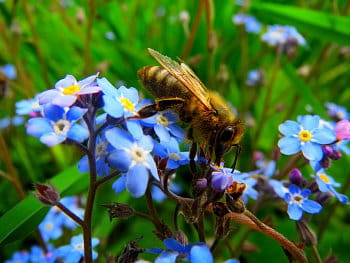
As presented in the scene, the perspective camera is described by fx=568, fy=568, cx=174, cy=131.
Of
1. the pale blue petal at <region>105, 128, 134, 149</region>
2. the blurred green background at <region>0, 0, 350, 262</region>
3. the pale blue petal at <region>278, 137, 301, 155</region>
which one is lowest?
the blurred green background at <region>0, 0, 350, 262</region>

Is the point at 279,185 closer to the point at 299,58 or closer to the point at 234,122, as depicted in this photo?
the point at 234,122

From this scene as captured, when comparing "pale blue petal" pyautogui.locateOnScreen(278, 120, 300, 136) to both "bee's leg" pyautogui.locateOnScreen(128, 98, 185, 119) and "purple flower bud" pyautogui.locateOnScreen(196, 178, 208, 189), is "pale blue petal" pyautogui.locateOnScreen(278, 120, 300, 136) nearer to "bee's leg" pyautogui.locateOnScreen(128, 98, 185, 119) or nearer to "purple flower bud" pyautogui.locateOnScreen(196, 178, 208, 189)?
"bee's leg" pyautogui.locateOnScreen(128, 98, 185, 119)

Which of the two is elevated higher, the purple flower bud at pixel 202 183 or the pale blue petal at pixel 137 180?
the pale blue petal at pixel 137 180

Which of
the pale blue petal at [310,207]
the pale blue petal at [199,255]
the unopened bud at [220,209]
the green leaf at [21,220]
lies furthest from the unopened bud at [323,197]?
the green leaf at [21,220]

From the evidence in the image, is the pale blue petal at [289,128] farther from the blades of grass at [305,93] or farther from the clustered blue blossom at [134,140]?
the blades of grass at [305,93]

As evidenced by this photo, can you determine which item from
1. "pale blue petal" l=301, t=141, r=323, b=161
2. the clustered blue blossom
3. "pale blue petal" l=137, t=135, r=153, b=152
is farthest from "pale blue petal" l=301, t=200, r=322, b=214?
"pale blue petal" l=137, t=135, r=153, b=152

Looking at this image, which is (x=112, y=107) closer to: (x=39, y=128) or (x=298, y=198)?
(x=39, y=128)

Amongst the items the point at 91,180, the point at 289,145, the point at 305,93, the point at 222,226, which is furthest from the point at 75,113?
the point at 305,93
